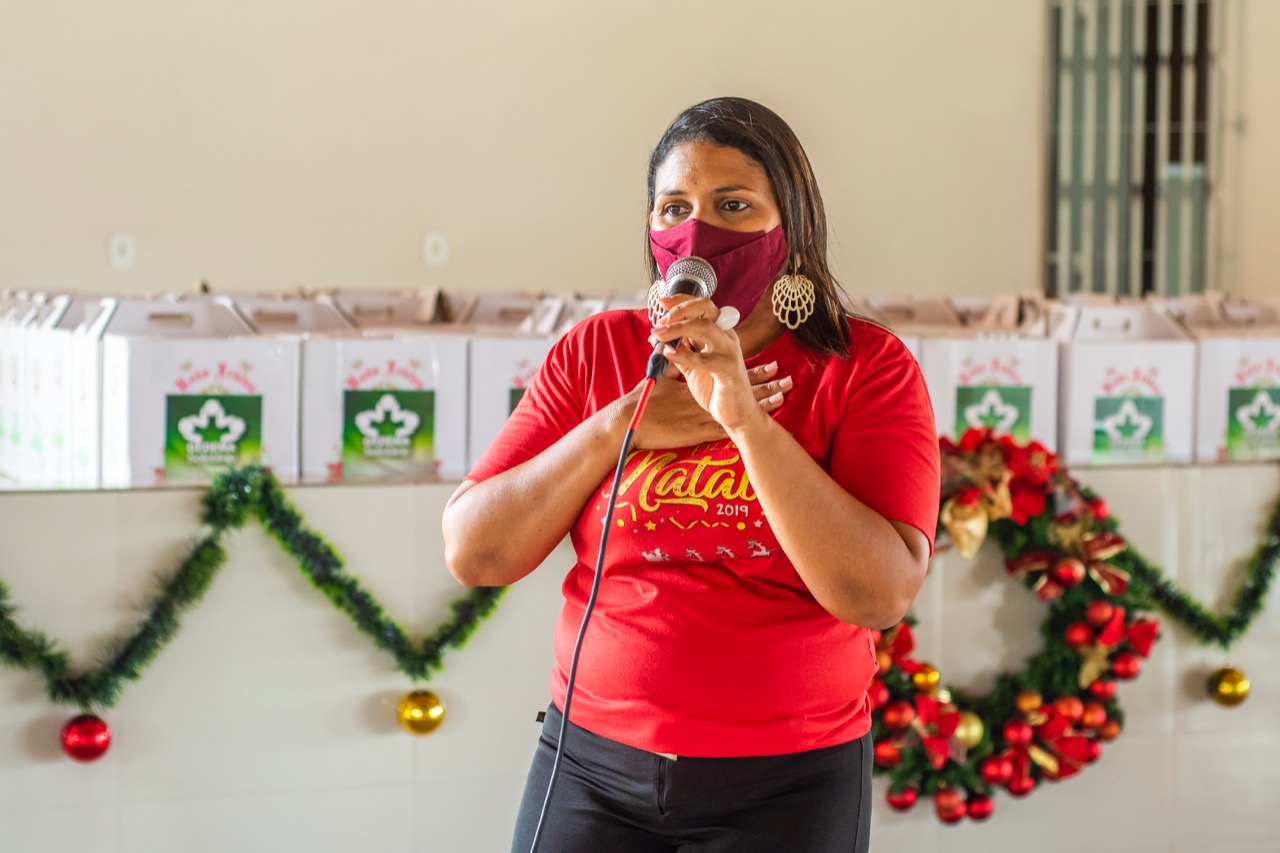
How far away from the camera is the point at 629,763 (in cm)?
116

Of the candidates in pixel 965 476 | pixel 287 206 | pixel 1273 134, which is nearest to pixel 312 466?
pixel 965 476

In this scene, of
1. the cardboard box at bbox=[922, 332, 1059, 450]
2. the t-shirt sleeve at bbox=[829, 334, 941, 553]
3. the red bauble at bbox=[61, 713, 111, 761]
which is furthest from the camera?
the cardboard box at bbox=[922, 332, 1059, 450]

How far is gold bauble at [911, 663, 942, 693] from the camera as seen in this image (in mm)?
2352

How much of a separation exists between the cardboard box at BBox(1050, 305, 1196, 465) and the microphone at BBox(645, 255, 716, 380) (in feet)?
5.41

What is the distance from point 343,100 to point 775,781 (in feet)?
17.2

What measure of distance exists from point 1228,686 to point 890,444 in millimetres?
1697

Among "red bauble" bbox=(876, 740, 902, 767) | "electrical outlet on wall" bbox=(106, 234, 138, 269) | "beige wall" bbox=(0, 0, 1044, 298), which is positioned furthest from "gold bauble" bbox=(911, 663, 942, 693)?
"electrical outlet on wall" bbox=(106, 234, 138, 269)

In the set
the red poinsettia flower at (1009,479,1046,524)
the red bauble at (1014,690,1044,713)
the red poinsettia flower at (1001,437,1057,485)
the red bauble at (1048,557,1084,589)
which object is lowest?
the red bauble at (1014,690,1044,713)

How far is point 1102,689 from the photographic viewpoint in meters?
2.43

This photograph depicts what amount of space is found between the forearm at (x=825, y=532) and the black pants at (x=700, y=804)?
6.3 inches

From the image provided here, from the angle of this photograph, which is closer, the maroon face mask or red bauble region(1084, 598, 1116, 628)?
the maroon face mask

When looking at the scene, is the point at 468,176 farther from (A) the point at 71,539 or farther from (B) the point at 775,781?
(B) the point at 775,781

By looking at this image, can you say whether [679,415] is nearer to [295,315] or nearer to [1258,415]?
[295,315]

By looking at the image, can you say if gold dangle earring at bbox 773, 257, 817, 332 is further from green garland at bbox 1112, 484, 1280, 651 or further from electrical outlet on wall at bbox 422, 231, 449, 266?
electrical outlet on wall at bbox 422, 231, 449, 266
